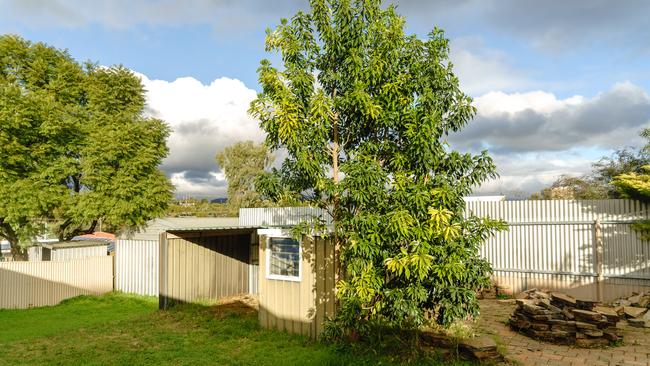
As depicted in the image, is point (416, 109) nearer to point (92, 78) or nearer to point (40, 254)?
point (92, 78)

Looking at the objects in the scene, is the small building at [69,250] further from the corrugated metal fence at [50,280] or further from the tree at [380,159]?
the tree at [380,159]

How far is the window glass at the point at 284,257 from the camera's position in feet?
29.9

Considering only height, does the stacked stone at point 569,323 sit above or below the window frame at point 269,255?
below

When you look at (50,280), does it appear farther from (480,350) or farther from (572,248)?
(572,248)

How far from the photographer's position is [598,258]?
11156 millimetres

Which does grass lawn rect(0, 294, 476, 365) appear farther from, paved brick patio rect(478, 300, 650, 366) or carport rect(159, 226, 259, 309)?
paved brick patio rect(478, 300, 650, 366)

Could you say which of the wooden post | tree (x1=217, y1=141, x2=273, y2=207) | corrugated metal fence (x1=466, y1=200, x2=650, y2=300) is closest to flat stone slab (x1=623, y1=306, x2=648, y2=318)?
corrugated metal fence (x1=466, y1=200, x2=650, y2=300)

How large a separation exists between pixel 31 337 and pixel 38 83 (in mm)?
12425

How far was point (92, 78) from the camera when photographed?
18.7 meters

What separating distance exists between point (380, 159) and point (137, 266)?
11.5m

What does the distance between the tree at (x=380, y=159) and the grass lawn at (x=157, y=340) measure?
1.39 metres

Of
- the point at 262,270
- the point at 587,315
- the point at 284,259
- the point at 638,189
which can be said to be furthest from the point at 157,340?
the point at 638,189

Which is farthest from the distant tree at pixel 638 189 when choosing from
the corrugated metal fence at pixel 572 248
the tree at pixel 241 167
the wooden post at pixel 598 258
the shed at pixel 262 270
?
the tree at pixel 241 167

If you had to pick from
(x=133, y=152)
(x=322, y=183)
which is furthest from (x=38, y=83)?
(x=322, y=183)
